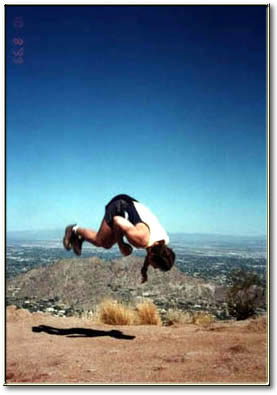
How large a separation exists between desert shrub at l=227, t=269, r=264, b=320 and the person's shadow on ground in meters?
1.05

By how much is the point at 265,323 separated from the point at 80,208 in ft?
6.87

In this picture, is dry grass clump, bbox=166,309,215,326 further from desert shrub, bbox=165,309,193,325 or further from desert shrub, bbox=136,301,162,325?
desert shrub, bbox=136,301,162,325

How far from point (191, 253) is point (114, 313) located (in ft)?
3.26

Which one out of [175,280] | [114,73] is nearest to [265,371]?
[175,280]

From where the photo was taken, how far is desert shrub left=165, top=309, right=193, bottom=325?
16.2 feet

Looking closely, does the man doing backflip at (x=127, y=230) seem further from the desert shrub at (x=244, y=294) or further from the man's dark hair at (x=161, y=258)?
Result: the desert shrub at (x=244, y=294)

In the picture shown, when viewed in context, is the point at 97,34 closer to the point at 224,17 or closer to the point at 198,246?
the point at 224,17

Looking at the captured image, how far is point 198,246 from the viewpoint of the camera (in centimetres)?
475

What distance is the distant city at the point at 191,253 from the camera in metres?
4.69

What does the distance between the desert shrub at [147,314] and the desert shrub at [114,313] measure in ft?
0.27

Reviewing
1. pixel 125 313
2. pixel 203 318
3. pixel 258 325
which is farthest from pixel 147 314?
pixel 258 325

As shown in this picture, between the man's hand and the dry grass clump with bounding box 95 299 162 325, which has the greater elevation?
the man's hand

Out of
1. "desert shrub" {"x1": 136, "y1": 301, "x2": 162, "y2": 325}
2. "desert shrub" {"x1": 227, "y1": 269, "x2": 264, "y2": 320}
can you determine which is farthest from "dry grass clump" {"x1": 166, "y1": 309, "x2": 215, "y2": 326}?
"desert shrub" {"x1": 227, "y1": 269, "x2": 264, "y2": 320}

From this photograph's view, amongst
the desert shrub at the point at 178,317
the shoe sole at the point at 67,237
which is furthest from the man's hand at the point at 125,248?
the desert shrub at the point at 178,317
